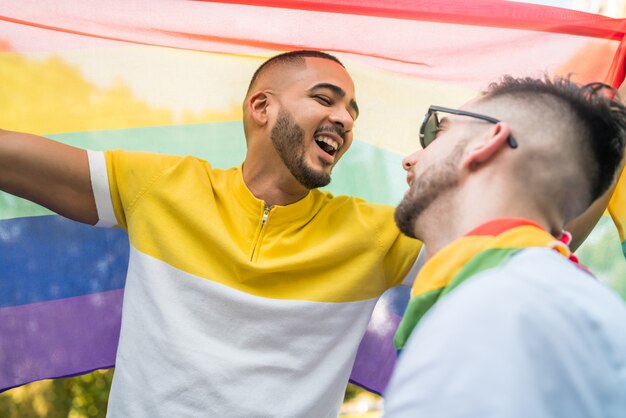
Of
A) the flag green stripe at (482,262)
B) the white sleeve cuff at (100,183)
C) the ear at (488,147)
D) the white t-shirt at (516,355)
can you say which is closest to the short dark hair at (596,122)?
the ear at (488,147)

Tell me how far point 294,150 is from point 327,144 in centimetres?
14

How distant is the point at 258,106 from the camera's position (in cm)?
274

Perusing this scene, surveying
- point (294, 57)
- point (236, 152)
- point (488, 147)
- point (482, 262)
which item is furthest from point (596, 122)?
point (236, 152)

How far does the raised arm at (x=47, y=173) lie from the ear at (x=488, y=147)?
1281 mm

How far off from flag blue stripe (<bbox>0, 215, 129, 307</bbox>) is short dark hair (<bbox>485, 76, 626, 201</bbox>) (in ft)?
5.29

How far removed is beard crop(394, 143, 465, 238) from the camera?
5.74ft

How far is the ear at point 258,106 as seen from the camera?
271cm

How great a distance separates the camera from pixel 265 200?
256 cm

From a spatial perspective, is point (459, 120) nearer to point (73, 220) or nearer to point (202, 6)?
point (202, 6)

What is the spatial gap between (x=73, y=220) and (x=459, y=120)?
4.61 ft

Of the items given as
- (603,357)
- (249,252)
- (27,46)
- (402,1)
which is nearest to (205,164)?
(249,252)

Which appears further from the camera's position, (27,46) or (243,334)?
(27,46)

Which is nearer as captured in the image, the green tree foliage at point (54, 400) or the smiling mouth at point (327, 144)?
the smiling mouth at point (327, 144)

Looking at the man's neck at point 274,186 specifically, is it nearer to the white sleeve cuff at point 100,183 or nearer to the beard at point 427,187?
the white sleeve cuff at point 100,183
